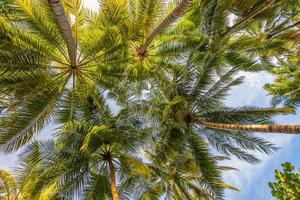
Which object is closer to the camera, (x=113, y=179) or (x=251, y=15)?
(x=113, y=179)

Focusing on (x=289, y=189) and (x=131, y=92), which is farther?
(x=131, y=92)

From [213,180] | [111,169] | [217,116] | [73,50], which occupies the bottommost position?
[213,180]

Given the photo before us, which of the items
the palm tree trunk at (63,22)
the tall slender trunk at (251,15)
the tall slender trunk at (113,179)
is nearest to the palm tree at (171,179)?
the tall slender trunk at (113,179)

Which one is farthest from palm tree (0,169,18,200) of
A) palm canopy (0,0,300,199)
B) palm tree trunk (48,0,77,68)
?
palm tree trunk (48,0,77,68)

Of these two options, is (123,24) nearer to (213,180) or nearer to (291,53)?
(213,180)

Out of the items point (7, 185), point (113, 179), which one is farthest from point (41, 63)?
point (7, 185)

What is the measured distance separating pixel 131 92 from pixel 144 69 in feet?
2.98

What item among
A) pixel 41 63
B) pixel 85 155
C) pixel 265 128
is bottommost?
pixel 265 128

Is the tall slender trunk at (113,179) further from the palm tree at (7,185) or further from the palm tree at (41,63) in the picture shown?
the palm tree at (7,185)

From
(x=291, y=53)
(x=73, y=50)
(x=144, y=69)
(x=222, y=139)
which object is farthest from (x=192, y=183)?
(x=73, y=50)

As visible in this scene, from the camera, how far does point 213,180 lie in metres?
10.3

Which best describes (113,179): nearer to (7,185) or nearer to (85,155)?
(85,155)

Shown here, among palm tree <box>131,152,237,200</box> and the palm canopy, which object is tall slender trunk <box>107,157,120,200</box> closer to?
the palm canopy

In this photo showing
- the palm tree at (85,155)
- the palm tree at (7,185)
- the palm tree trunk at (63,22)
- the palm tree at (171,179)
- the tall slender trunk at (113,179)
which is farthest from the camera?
the palm tree at (7,185)
